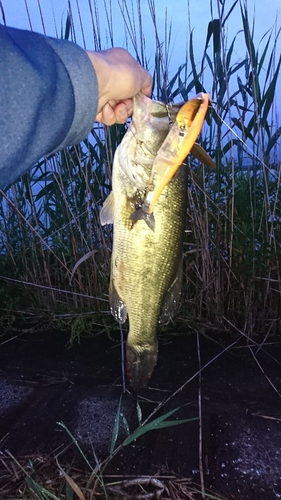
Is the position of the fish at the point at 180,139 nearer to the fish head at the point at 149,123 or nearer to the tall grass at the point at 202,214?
the fish head at the point at 149,123

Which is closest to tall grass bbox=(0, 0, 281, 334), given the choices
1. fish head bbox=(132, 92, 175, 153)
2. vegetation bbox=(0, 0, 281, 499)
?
vegetation bbox=(0, 0, 281, 499)

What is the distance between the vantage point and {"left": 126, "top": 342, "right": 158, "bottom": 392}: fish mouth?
5.87 ft

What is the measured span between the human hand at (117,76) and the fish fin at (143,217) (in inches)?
15.0

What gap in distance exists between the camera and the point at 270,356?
2.36 metres

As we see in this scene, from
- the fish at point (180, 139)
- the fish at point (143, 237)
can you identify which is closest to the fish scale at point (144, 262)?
the fish at point (143, 237)

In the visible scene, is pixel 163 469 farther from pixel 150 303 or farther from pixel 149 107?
pixel 149 107

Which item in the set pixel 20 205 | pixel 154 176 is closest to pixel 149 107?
pixel 154 176

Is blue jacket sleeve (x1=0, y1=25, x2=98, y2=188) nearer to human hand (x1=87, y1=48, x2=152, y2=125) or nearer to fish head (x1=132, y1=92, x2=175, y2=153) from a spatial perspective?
human hand (x1=87, y1=48, x2=152, y2=125)

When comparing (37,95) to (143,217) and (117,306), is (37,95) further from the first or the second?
(117,306)

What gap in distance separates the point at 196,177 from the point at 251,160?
0.40 meters

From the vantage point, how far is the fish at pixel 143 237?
4.93ft

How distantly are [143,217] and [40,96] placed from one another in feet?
2.05

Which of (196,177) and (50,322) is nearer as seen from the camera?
(196,177)

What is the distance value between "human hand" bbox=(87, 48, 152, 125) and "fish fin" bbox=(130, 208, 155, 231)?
380mm
